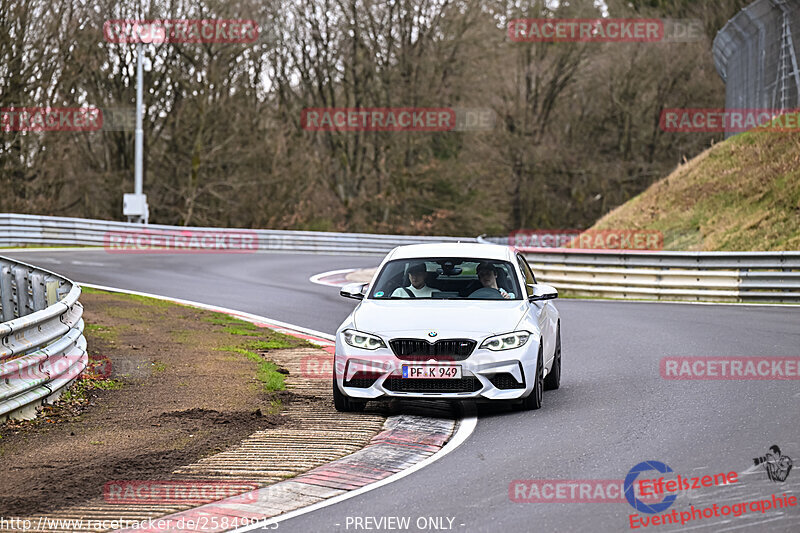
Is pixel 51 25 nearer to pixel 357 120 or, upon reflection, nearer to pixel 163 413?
pixel 357 120

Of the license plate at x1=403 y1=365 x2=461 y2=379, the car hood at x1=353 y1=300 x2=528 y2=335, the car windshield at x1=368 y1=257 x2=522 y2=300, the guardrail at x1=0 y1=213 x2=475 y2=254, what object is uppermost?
the car windshield at x1=368 y1=257 x2=522 y2=300

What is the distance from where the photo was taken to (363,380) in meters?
9.50

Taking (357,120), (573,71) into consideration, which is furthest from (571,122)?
(357,120)

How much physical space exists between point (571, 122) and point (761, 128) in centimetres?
2472

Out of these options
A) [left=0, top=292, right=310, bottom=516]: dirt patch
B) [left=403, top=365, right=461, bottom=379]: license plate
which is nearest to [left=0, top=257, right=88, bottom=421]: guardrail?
[left=0, top=292, right=310, bottom=516]: dirt patch

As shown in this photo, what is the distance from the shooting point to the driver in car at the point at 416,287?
1070cm

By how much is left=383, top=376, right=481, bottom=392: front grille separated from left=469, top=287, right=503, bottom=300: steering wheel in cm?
140

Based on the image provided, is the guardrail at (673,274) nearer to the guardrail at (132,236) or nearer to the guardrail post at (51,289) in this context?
the guardrail post at (51,289)

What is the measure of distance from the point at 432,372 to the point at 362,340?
2.32ft

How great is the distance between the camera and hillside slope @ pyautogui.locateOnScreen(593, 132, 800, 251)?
1067 inches

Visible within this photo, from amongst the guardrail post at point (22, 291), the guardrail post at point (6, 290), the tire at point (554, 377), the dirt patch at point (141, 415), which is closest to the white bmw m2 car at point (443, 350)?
the tire at point (554, 377)

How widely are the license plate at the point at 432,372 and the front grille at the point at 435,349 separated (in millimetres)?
72

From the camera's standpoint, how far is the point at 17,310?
15328 millimetres

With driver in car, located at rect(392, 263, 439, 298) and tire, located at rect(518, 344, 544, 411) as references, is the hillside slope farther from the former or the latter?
tire, located at rect(518, 344, 544, 411)
